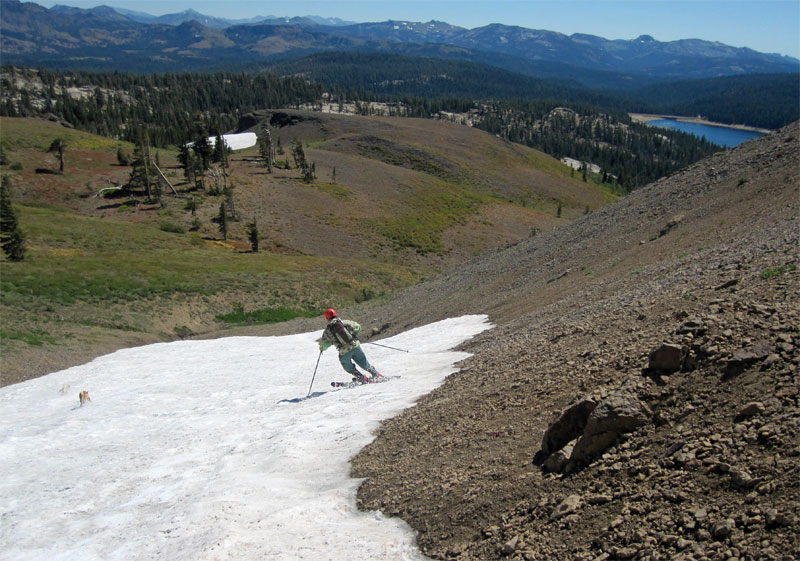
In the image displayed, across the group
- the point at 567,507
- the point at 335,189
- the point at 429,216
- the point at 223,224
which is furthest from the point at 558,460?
the point at 335,189

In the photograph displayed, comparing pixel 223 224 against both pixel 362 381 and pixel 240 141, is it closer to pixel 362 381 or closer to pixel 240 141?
pixel 362 381

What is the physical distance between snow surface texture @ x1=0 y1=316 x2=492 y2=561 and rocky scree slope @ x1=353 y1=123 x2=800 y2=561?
0.90 m

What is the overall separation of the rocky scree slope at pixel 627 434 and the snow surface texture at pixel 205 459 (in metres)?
0.90

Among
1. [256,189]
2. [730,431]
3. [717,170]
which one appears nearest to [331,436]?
[730,431]

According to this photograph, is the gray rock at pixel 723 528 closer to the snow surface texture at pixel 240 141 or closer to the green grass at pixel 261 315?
the green grass at pixel 261 315

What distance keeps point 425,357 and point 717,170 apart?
2552 cm

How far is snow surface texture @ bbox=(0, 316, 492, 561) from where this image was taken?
8.35 metres

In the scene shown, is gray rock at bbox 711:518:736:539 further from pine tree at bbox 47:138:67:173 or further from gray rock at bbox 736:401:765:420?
pine tree at bbox 47:138:67:173

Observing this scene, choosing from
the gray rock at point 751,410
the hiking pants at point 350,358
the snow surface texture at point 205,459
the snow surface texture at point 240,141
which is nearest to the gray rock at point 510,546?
the snow surface texture at point 205,459

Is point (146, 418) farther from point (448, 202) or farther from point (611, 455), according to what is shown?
point (448, 202)

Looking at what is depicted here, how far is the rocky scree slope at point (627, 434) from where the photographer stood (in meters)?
5.94

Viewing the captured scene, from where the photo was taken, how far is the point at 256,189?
87438mm

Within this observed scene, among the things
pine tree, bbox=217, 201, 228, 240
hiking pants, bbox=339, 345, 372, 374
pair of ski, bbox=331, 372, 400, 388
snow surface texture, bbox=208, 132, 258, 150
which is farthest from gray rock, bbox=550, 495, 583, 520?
snow surface texture, bbox=208, 132, 258, 150

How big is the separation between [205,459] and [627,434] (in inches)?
365
